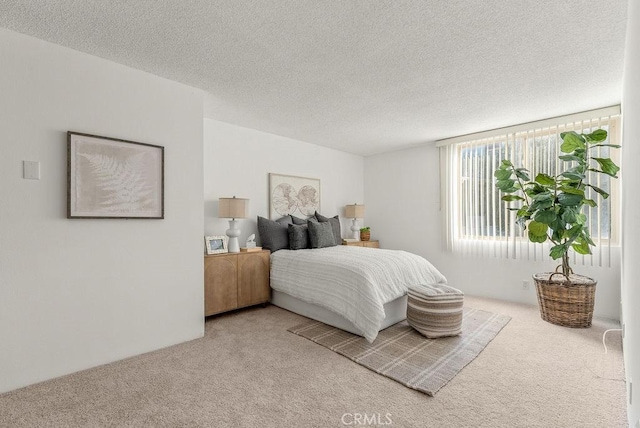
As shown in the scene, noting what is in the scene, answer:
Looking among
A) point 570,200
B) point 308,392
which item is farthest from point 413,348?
point 570,200

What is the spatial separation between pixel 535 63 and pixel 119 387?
3.97 m

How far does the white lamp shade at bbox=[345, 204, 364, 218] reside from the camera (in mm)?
5422

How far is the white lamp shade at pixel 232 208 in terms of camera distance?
12.0ft

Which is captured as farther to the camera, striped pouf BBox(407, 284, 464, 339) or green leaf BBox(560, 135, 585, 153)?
green leaf BBox(560, 135, 585, 153)

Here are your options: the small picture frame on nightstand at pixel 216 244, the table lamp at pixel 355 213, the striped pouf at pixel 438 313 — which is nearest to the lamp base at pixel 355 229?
the table lamp at pixel 355 213

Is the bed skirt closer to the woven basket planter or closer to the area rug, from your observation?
the area rug

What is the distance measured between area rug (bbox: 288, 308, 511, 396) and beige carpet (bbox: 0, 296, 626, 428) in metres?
0.08

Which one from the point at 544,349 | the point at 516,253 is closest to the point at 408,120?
the point at 516,253

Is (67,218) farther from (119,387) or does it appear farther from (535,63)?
(535,63)

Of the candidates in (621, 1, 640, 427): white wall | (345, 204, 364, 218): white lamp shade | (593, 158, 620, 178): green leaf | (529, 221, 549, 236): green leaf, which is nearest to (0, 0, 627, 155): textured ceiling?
(621, 1, 640, 427): white wall

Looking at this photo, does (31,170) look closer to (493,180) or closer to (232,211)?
(232,211)

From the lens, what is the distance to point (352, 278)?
2.96 metres

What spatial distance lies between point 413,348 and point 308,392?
1.11 m

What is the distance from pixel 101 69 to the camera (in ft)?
7.80
